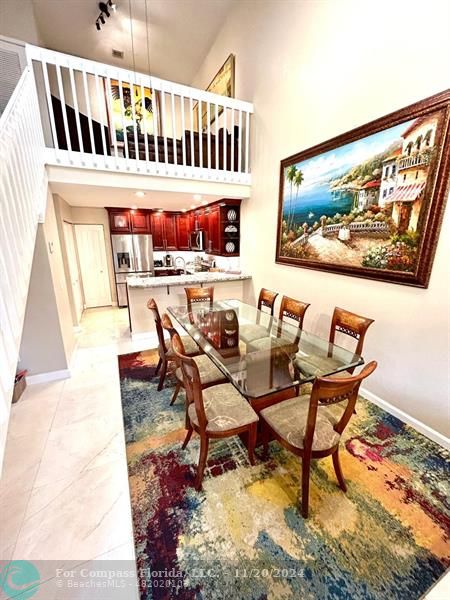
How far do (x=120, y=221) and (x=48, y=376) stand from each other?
157 inches

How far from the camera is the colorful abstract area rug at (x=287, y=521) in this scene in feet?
3.93

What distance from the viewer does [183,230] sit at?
659 cm

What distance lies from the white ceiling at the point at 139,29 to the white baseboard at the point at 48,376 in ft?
18.2

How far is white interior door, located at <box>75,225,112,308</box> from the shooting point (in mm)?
5688

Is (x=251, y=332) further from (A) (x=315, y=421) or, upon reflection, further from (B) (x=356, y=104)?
(B) (x=356, y=104)

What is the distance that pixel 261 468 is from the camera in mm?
1772

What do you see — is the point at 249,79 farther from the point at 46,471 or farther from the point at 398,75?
the point at 46,471

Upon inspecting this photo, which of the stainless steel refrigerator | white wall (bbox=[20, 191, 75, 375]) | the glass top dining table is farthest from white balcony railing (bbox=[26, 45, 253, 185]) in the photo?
the stainless steel refrigerator

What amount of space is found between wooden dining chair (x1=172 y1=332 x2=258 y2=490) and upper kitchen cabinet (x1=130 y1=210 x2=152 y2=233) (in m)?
4.98

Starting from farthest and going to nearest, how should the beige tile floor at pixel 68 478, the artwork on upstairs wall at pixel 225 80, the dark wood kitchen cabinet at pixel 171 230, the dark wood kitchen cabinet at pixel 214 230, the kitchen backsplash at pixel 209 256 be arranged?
the dark wood kitchen cabinet at pixel 171 230, the kitchen backsplash at pixel 209 256, the dark wood kitchen cabinet at pixel 214 230, the artwork on upstairs wall at pixel 225 80, the beige tile floor at pixel 68 478

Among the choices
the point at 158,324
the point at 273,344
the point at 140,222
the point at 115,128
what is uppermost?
the point at 115,128

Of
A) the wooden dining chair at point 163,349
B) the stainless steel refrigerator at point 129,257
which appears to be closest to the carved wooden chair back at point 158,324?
the wooden dining chair at point 163,349

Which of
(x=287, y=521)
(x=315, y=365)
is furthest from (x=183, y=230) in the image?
(x=287, y=521)

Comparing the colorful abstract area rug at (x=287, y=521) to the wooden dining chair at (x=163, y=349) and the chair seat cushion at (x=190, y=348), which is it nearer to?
the wooden dining chair at (x=163, y=349)
